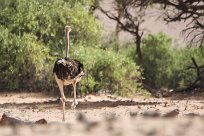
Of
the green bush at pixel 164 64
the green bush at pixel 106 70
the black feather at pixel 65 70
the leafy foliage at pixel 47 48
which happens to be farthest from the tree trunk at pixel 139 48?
the black feather at pixel 65 70

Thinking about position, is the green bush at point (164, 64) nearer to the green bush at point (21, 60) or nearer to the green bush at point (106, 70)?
the green bush at point (106, 70)

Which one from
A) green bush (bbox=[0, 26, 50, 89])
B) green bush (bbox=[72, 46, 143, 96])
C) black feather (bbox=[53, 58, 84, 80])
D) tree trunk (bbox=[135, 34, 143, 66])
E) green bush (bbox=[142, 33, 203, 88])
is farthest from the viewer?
green bush (bbox=[142, 33, 203, 88])

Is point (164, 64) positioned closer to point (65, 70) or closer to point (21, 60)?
point (21, 60)

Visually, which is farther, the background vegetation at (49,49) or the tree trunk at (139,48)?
the tree trunk at (139,48)

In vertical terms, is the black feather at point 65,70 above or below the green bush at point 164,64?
above

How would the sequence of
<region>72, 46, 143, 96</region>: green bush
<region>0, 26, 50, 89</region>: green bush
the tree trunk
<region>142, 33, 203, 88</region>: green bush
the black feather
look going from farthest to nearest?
1. <region>142, 33, 203, 88</region>: green bush
2. the tree trunk
3. <region>0, 26, 50, 89</region>: green bush
4. <region>72, 46, 143, 96</region>: green bush
5. the black feather

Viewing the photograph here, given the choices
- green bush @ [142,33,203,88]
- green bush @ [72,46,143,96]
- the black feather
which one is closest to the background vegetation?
green bush @ [72,46,143,96]

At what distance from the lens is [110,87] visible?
2122 cm

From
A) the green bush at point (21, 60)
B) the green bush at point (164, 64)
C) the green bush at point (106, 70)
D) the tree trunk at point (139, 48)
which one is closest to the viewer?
the green bush at point (106, 70)

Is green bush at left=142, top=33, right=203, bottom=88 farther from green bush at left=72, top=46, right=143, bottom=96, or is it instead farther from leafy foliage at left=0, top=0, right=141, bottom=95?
green bush at left=72, top=46, right=143, bottom=96

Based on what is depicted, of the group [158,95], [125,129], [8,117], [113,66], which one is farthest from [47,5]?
[125,129]

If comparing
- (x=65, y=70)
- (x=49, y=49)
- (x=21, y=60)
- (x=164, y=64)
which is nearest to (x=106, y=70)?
(x=49, y=49)

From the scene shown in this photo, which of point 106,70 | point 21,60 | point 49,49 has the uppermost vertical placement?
point 49,49

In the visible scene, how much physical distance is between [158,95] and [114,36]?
6005 mm
